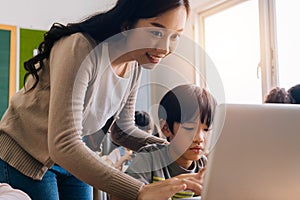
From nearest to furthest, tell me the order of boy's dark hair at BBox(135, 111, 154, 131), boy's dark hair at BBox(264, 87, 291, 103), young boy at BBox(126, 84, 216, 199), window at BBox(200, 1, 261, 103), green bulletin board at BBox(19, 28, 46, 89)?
young boy at BBox(126, 84, 216, 199) < boy's dark hair at BBox(135, 111, 154, 131) < boy's dark hair at BBox(264, 87, 291, 103) < window at BBox(200, 1, 261, 103) < green bulletin board at BBox(19, 28, 46, 89)

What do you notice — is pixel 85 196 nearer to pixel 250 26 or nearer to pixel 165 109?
pixel 165 109

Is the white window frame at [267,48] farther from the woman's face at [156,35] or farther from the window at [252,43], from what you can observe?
the woman's face at [156,35]

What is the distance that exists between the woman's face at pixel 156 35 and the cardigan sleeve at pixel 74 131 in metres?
0.15

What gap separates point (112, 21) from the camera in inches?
40.2

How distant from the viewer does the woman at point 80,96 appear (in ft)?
2.82

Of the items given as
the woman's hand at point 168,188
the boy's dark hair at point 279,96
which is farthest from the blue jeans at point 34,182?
the boy's dark hair at point 279,96

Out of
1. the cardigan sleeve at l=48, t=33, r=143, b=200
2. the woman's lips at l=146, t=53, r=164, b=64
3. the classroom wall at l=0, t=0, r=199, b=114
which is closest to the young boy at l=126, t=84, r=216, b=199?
the woman's lips at l=146, t=53, r=164, b=64

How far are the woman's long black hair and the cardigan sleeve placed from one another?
0.26ft

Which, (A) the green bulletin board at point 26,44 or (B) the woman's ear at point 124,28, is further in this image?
(A) the green bulletin board at point 26,44

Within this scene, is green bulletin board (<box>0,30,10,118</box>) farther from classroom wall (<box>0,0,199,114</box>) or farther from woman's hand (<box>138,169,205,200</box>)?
woman's hand (<box>138,169,205,200</box>)

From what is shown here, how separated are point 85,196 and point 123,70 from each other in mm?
414

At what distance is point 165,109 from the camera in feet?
5.54

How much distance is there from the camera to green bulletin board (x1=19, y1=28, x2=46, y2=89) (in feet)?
11.9

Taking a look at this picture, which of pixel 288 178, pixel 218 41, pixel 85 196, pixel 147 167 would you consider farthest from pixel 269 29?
pixel 288 178
